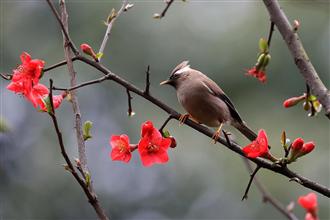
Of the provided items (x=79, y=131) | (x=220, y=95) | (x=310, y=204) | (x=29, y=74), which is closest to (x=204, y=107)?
(x=220, y=95)

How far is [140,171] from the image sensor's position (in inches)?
316

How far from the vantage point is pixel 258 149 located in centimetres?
184

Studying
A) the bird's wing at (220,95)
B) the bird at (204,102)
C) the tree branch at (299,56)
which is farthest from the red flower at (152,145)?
the bird's wing at (220,95)

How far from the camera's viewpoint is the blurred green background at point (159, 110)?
6104mm

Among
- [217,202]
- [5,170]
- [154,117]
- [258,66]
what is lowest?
[217,202]

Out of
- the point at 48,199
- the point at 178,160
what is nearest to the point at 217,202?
the point at 178,160

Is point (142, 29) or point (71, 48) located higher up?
point (71, 48)

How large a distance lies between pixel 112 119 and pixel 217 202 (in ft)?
5.98

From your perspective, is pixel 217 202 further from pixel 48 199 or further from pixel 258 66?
pixel 258 66

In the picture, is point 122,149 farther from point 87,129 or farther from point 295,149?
point 295,149

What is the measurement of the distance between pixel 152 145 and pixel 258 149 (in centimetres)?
37

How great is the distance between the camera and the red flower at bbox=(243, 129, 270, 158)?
1.81 metres

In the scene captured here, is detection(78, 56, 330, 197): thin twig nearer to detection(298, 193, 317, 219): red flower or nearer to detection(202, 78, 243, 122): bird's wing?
detection(298, 193, 317, 219): red flower

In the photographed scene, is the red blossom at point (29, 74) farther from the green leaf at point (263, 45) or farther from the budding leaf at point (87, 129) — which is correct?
the green leaf at point (263, 45)
